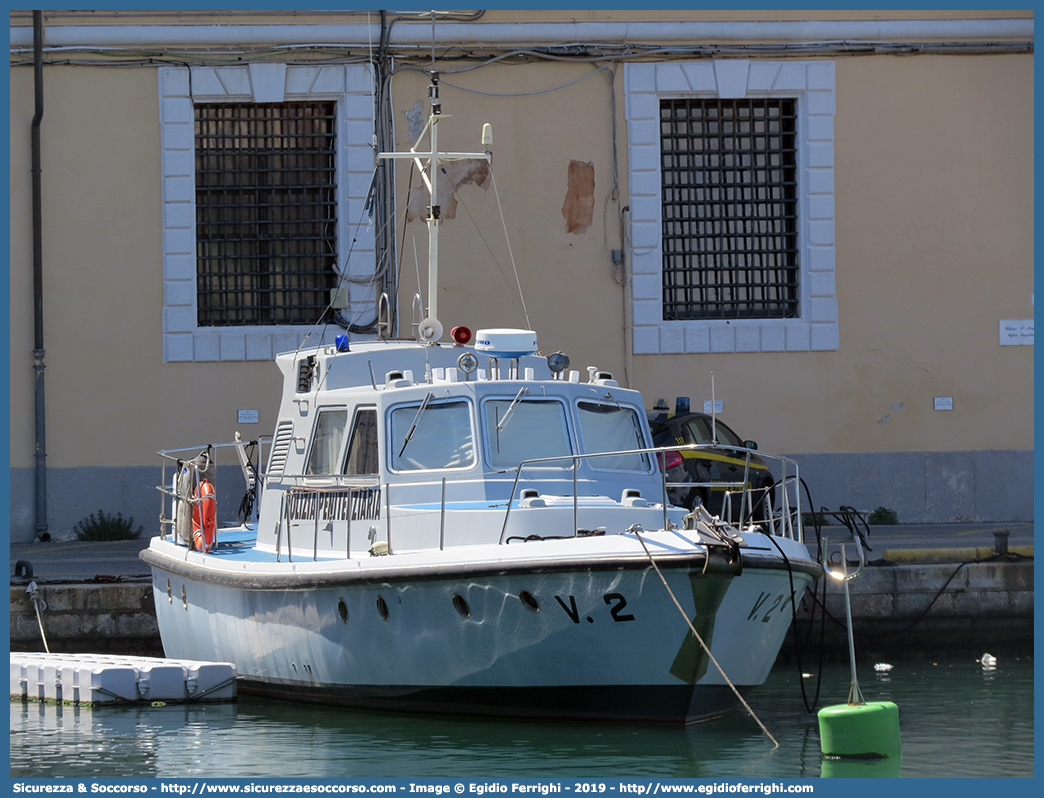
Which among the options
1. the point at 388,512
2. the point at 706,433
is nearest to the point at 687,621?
the point at 388,512

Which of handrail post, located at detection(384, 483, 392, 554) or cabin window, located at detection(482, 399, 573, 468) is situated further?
cabin window, located at detection(482, 399, 573, 468)

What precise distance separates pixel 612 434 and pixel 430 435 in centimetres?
140

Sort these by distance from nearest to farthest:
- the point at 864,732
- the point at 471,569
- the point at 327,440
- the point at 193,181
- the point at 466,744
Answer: the point at 864,732, the point at 466,744, the point at 471,569, the point at 327,440, the point at 193,181

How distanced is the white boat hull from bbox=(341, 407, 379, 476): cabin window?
2.93 feet

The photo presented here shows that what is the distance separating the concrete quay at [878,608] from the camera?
12.4m

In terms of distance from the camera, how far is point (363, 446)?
33.4 ft

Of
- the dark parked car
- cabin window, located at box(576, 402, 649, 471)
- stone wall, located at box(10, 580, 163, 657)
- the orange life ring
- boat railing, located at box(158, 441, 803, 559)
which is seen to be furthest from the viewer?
the dark parked car

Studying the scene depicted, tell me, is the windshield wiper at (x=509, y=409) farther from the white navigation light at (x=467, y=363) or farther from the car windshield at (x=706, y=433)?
the car windshield at (x=706, y=433)

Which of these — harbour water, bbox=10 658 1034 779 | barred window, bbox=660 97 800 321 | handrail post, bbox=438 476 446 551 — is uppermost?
barred window, bbox=660 97 800 321

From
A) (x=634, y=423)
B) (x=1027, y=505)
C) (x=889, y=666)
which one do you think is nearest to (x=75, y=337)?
(x=634, y=423)

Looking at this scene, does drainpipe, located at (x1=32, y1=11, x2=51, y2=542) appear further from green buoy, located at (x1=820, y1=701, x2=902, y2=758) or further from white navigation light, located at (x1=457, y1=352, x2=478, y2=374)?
green buoy, located at (x1=820, y1=701, x2=902, y2=758)

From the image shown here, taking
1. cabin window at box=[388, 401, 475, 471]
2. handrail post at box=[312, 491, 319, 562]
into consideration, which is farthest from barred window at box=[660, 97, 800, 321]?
handrail post at box=[312, 491, 319, 562]

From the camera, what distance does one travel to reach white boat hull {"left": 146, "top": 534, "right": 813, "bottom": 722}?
852cm

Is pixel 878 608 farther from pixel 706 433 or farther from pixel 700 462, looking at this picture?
pixel 706 433
